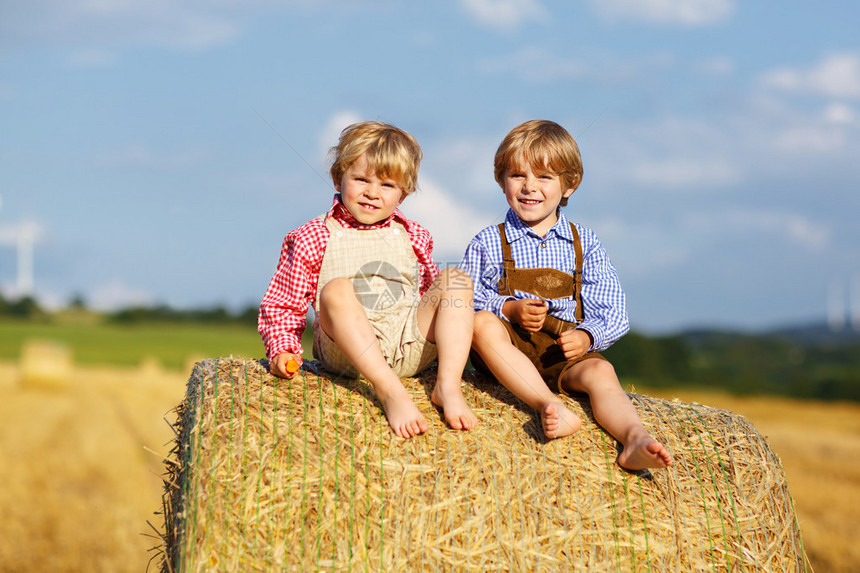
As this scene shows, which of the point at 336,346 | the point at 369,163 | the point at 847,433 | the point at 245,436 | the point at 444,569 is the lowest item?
the point at 847,433

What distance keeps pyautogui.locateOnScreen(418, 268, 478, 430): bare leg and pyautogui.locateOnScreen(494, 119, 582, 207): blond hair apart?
2.21 feet

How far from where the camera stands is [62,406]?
1346 cm

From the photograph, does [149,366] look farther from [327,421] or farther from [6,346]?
[327,421]

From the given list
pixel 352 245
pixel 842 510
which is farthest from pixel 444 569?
pixel 842 510

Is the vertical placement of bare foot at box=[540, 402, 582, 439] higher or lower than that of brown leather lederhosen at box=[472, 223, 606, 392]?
lower

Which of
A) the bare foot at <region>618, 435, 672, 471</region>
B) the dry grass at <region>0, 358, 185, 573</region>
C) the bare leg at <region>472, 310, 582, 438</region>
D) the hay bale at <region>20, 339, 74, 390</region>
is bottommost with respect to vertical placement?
the dry grass at <region>0, 358, 185, 573</region>

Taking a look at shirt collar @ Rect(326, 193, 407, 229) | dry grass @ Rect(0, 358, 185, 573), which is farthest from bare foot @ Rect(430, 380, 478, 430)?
dry grass @ Rect(0, 358, 185, 573)

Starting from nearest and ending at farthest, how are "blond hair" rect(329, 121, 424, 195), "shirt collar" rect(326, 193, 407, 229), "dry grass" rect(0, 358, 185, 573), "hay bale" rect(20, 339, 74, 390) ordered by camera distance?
"blond hair" rect(329, 121, 424, 195), "shirt collar" rect(326, 193, 407, 229), "dry grass" rect(0, 358, 185, 573), "hay bale" rect(20, 339, 74, 390)

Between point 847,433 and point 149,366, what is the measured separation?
1350 centimetres

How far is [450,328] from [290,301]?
73cm

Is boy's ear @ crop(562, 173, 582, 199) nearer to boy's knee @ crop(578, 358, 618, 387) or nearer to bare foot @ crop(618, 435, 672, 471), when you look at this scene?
boy's knee @ crop(578, 358, 618, 387)

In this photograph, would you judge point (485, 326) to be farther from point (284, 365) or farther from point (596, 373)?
point (284, 365)

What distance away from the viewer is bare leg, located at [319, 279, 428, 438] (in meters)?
3.11

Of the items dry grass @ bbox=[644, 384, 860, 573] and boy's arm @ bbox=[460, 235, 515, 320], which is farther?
dry grass @ bbox=[644, 384, 860, 573]
